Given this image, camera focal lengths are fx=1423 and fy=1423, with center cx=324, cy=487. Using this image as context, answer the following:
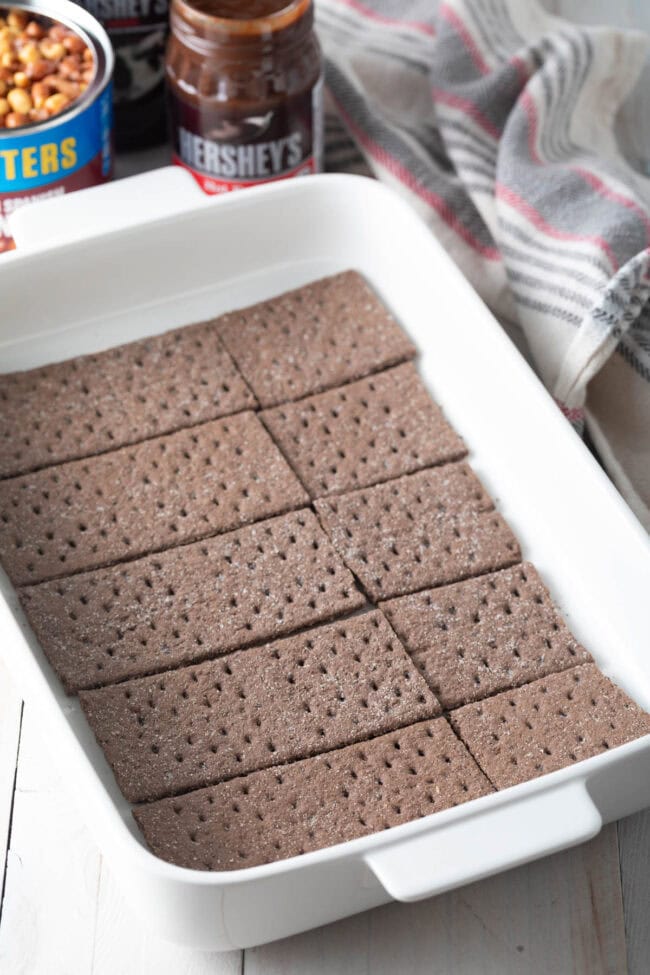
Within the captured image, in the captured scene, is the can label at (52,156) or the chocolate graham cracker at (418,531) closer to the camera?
the chocolate graham cracker at (418,531)

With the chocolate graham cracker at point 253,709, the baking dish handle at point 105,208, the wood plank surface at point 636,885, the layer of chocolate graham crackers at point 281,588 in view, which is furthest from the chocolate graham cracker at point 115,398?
the wood plank surface at point 636,885

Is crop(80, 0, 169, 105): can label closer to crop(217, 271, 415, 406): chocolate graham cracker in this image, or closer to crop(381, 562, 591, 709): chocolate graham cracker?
crop(217, 271, 415, 406): chocolate graham cracker

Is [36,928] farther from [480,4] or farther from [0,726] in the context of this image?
[480,4]

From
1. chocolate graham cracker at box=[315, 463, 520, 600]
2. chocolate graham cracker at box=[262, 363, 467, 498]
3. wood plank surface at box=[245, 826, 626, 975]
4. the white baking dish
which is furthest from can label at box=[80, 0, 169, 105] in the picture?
wood plank surface at box=[245, 826, 626, 975]

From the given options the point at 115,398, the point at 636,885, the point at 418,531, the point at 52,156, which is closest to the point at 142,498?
the point at 115,398

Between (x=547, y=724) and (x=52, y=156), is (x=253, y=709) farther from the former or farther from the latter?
(x=52, y=156)

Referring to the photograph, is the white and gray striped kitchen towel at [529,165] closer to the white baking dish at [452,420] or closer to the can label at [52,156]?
the white baking dish at [452,420]
